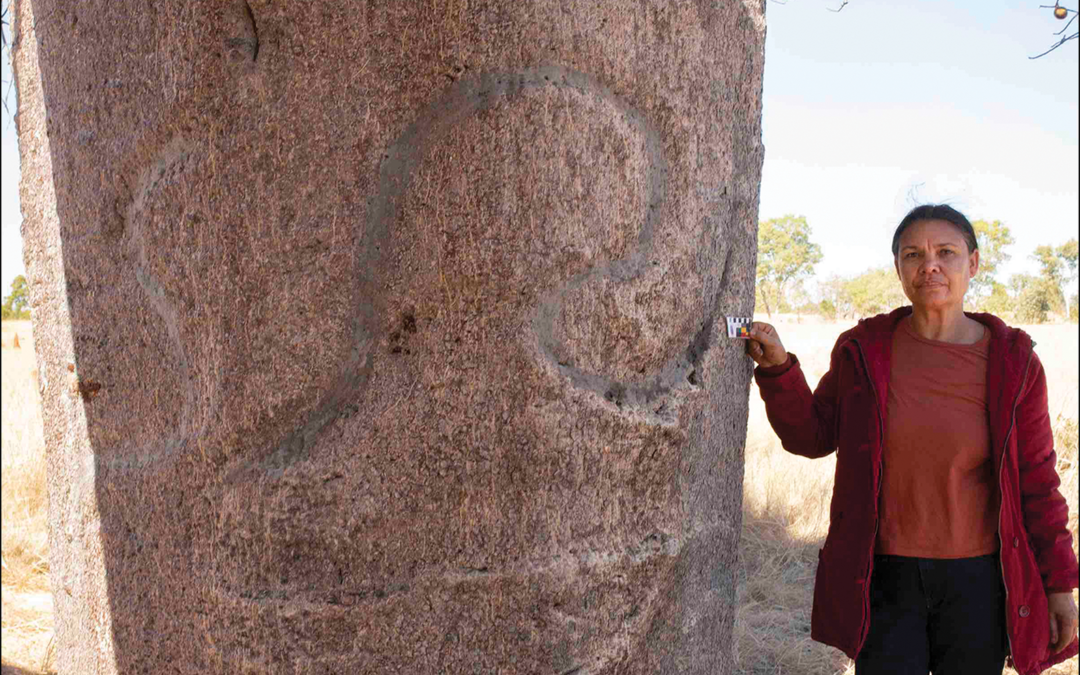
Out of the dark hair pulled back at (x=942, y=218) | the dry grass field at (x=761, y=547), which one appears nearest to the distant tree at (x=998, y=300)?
the dry grass field at (x=761, y=547)

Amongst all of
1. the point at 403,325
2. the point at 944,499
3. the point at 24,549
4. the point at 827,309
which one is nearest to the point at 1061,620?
the point at 944,499

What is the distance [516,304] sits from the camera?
1.64 m

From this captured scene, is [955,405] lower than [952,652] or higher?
higher

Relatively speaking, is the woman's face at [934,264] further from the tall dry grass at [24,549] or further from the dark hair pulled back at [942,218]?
the tall dry grass at [24,549]

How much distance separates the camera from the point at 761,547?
476 centimetres

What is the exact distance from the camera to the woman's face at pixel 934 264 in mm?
2111

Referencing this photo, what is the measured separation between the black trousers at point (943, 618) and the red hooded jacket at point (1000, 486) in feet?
0.14

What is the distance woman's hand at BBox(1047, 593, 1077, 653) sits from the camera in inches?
81.7

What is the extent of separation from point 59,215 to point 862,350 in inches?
70.5

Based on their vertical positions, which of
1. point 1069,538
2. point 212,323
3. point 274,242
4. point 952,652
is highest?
point 274,242

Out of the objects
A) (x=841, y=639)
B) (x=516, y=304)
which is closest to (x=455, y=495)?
(x=516, y=304)

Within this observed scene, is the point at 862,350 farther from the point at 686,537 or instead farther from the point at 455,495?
the point at 455,495

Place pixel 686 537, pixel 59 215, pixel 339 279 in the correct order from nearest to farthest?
1. pixel 339 279
2. pixel 686 537
3. pixel 59 215

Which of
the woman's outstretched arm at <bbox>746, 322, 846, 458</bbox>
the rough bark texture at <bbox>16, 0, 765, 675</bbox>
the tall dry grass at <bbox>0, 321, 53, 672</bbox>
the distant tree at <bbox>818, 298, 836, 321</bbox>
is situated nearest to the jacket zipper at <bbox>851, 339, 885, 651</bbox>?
the woman's outstretched arm at <bbox>746, 322, 846, 458</bbox>
